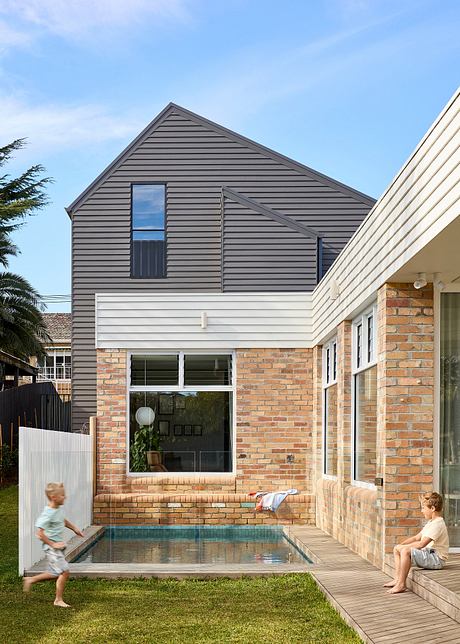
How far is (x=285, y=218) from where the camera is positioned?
19.4 m

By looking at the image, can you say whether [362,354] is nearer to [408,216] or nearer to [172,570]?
[172,570]

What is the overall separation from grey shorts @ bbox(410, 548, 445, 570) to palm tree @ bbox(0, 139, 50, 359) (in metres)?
18.2

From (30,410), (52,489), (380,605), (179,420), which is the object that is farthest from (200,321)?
(30,410)

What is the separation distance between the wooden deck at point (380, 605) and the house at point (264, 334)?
1.51 feet

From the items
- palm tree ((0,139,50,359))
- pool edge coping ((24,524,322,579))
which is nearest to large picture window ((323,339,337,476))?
pool edge coping ((24,524,322,579))

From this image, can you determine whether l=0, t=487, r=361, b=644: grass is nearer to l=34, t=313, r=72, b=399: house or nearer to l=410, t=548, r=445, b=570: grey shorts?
l=410, t=548, r=445, b=570: grey shorts

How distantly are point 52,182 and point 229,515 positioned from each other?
14322 mm

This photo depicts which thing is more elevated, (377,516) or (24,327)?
(24,327)

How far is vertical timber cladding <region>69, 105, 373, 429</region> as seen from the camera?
20.0 metres

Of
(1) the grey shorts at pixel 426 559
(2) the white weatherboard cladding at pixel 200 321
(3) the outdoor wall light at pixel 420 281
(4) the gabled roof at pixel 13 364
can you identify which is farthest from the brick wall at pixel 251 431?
(4) the gabled roof at pixel 13 364

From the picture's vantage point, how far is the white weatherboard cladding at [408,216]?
21.3 feet

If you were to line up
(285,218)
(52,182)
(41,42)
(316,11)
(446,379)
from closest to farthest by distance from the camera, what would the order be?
(446,379)
(316,11)
(285,218)
(41,42)
(52,182)

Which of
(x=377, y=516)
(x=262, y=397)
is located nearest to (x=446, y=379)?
(x=377, y=516)

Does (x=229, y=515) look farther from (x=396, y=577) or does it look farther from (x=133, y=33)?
(x=133, y=33)
